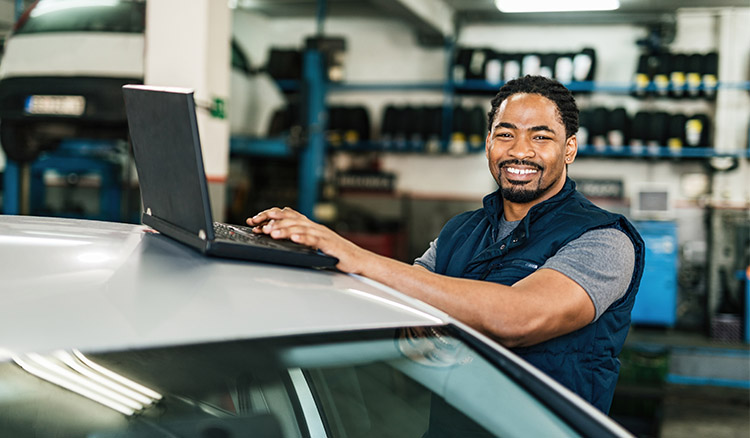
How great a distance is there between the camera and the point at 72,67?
4.62 meters

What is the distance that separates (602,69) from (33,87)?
6.55 metres

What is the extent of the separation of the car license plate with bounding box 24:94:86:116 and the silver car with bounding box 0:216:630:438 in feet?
11.5

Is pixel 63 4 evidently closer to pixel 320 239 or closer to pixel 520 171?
pixel 520 171

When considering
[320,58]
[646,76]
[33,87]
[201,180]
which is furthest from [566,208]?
[646,76]

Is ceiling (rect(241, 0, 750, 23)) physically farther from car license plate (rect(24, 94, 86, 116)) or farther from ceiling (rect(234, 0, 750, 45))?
car license plate (rect(24, 94, 86, 116))

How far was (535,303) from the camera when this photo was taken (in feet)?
4.50

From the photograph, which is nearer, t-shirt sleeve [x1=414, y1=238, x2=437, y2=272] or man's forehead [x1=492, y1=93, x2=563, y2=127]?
man's forehead [x1=492, y1=93, x2=563, y2=127]

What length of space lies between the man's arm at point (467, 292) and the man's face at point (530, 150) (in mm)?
351

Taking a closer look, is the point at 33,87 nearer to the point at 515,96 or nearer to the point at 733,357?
the point at 515,96

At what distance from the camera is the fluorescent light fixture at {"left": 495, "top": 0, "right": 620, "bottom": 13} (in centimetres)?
784

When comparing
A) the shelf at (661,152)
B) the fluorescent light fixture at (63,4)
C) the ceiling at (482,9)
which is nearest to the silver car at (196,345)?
the fluorescent light fixture at (63,4)

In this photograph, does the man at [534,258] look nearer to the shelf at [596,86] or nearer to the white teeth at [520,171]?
the white teeth at [520,171]

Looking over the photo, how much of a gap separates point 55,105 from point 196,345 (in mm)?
4186

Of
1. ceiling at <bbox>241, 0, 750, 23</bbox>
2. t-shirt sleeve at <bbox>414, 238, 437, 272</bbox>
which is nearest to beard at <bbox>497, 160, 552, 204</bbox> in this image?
t-shirt sleeve at <bbox>414, 238, 437, 272</bbox>
